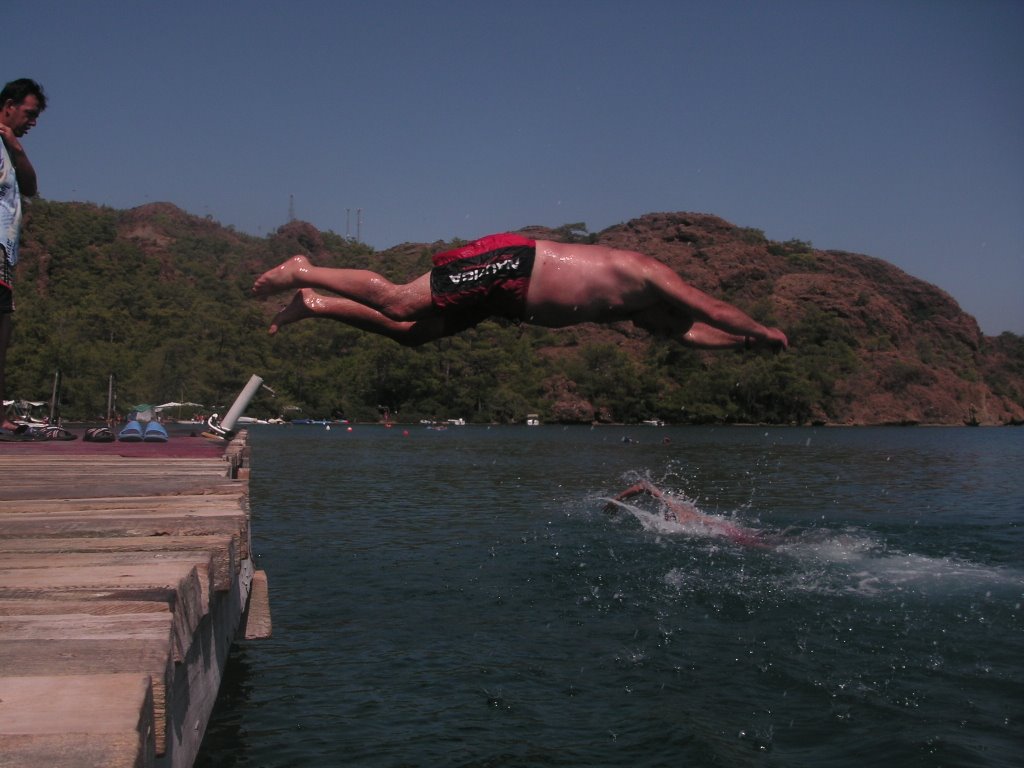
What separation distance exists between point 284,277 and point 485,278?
1.69 m

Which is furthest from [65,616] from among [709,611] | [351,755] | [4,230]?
[709,611]

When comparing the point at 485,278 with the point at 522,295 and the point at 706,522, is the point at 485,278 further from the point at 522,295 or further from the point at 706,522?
the point at 706,522

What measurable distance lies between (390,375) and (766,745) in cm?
11555

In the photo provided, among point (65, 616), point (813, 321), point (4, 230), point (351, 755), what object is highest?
point (813, 321)

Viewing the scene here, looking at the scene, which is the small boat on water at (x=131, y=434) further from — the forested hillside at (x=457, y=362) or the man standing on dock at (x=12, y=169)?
the forested hillside at (x=457, y=362)

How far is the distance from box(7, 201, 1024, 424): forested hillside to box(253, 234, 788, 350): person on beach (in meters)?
91.9

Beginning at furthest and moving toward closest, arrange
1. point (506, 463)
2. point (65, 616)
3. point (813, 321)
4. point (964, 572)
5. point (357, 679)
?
point (813, 321)
point (506, 463)
point (964, 572)
point (357, 679)
point (65, 616)

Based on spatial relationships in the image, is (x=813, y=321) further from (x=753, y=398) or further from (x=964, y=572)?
(x=964, y=572)

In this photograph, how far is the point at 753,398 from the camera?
404ft

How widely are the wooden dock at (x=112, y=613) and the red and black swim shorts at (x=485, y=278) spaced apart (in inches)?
90.3

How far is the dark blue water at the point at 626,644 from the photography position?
24.7 feet

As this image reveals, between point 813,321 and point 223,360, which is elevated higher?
point 813,321

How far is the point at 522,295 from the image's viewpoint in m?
7.00

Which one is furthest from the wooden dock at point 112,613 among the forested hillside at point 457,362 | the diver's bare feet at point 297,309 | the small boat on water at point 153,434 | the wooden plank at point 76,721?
the forested hillside at point 457,362
